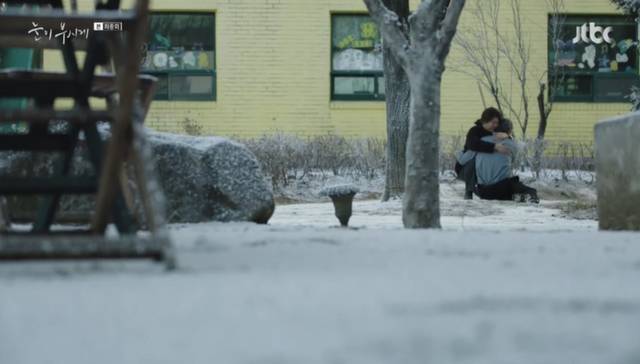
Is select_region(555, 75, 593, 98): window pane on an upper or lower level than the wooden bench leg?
upper

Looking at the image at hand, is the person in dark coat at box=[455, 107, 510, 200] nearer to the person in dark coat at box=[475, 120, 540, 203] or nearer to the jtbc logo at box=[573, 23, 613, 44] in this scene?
the person in dark coat at box=[475, 120, 540, 203]

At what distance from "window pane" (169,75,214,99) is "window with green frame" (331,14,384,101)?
2.37 meters

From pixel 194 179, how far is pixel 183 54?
14.1 meters

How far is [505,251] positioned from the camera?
349 cm

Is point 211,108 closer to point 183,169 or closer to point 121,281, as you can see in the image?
point 183,169

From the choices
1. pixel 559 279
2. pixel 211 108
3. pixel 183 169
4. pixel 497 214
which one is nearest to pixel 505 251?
pixel 559 279

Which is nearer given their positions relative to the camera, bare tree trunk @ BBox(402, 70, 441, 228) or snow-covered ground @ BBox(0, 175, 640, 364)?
snow-covered ground @ BBox(0, 175, 640, 364)

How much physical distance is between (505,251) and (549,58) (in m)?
18.6

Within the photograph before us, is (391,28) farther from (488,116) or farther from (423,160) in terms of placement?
(488,116)

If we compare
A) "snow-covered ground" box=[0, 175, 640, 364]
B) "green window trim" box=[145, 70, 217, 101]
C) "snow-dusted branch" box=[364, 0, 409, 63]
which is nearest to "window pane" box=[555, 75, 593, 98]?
"green window trim" box=[145, 70, 217, 101]

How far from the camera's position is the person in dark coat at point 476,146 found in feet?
43.8

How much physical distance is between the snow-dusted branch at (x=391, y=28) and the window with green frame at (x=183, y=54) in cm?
1405

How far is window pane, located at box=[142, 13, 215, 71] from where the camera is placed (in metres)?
21.1

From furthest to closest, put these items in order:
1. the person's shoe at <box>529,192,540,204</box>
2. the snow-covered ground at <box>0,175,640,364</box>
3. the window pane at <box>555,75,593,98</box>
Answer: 1. the window pane at <box>555,75,593,98</box>
2. the person's shoe at <box>529,192,540,204</box>
3. the snow-covered ground at <box>0,175,640,364</box>
